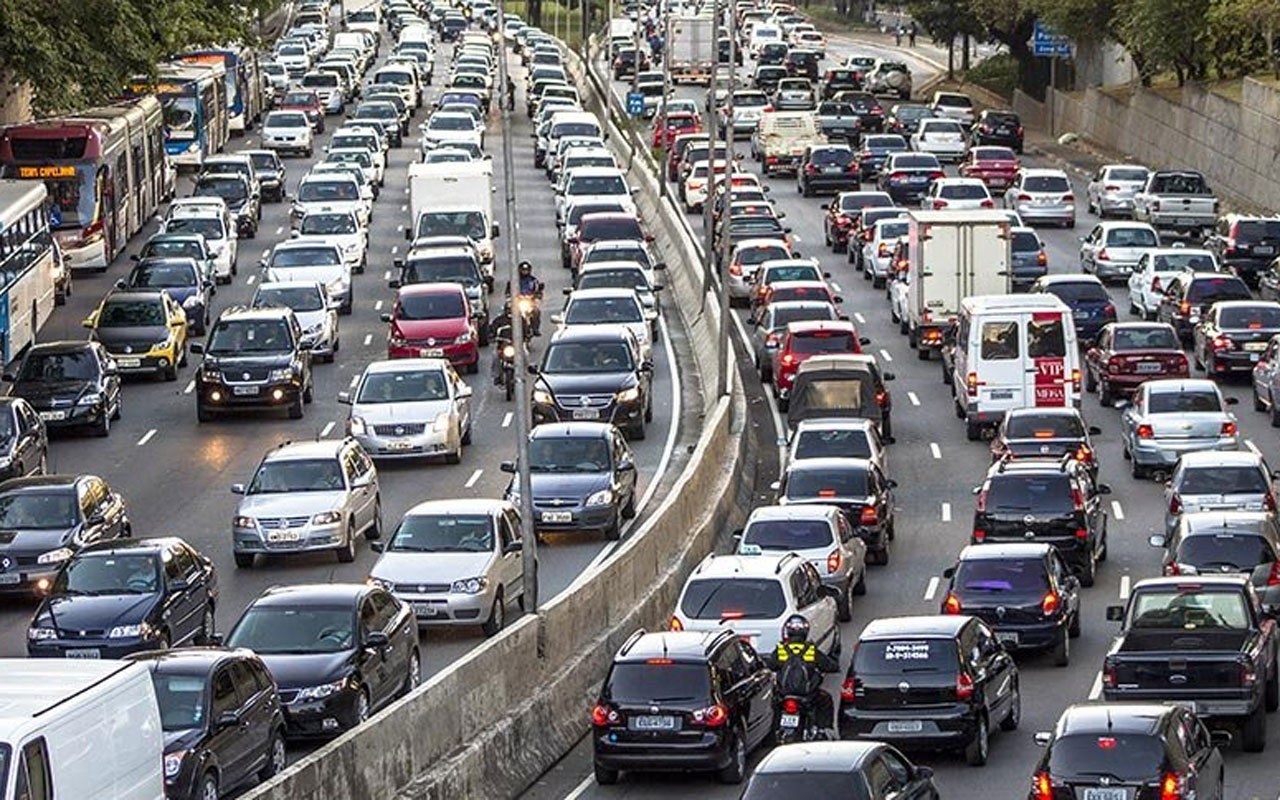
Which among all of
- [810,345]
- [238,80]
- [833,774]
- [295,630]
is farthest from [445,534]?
[238,80]

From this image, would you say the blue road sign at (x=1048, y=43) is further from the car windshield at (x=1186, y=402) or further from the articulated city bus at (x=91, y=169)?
the car windshield at (x=1186, y=402)

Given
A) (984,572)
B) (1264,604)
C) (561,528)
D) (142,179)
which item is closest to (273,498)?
(561,528)

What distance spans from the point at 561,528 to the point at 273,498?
13.3ft

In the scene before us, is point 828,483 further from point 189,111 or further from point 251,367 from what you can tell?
point 189,111

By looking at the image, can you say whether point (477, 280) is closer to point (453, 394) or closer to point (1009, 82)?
point (453, 394)

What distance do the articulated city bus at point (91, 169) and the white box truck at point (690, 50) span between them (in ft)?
175

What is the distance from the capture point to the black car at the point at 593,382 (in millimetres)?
49312

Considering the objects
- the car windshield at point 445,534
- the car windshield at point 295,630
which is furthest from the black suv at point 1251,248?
the car windshield at point 295,630

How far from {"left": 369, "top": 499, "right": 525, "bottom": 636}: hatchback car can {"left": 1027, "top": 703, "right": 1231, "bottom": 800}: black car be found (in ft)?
36.0

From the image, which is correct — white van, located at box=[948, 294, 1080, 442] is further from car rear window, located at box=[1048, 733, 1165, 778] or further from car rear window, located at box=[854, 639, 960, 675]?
car rear window, located at box=[1048, 733, 1165, 778]

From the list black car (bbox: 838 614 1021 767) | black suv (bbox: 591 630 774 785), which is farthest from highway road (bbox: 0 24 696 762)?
black car (bbox: 838 614 1021 767)

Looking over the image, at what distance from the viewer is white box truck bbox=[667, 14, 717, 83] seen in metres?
126

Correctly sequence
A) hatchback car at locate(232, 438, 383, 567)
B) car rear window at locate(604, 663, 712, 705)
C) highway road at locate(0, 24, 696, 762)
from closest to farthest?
car rear window at locate(604, 663, 712, 705), highway road at locate(0, 24, 696, 762), hatchback car at locate(232, 438, 383, 567)

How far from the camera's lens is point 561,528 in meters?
41.4
